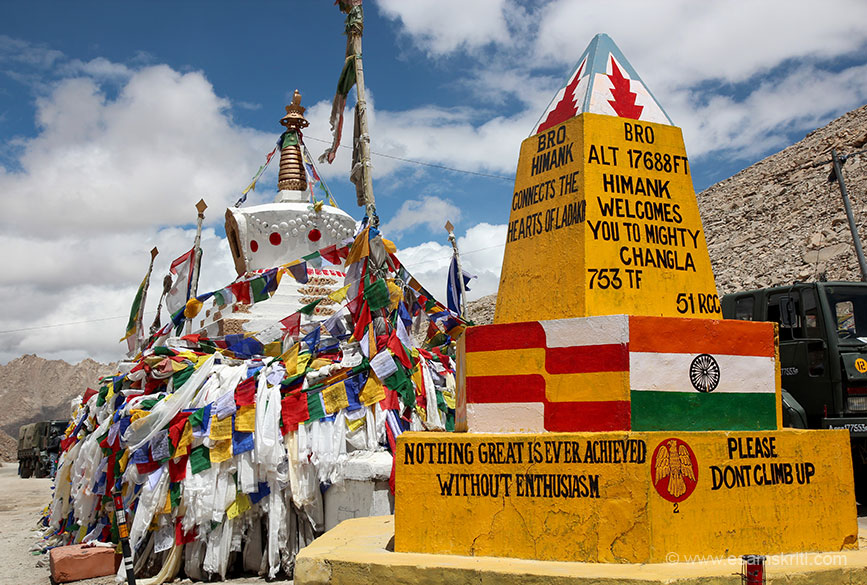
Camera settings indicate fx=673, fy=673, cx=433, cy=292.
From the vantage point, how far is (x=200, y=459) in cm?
770

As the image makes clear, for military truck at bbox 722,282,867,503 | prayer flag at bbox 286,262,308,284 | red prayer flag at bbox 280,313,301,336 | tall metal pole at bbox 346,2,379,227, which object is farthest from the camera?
prayer flag at bbox 286,262,308,284

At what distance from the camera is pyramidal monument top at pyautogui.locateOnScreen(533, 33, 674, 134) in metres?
4.30

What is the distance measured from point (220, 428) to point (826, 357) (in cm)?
731

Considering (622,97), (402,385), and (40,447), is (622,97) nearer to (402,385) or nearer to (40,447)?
(402,385)

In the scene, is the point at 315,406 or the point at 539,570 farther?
the point at 315,406

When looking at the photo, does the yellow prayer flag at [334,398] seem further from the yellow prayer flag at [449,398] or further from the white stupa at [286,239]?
the white stupa at [286,239]

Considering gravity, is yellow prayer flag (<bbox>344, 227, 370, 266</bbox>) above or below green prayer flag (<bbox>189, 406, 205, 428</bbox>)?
above

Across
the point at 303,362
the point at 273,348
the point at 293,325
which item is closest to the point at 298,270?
the point at 293,325

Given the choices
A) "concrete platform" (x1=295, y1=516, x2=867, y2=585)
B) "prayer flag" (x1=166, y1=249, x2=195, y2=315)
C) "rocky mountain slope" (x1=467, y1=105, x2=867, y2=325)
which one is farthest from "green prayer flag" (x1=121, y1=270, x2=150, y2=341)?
"rocky mountain slope" (x1=467, y1=105, x2=867, y2=325)

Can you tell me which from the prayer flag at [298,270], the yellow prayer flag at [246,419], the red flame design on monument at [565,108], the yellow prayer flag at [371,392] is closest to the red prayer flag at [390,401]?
the yellow prayer flag at [371,392]

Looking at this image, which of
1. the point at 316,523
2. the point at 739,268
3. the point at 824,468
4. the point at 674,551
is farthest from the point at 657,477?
the point at 739,268

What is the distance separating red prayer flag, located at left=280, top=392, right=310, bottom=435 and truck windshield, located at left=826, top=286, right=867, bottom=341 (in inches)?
260

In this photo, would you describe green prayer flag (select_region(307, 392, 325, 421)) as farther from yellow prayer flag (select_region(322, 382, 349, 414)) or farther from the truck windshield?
the truck windshield

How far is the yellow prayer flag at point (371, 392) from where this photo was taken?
8.20 meters
